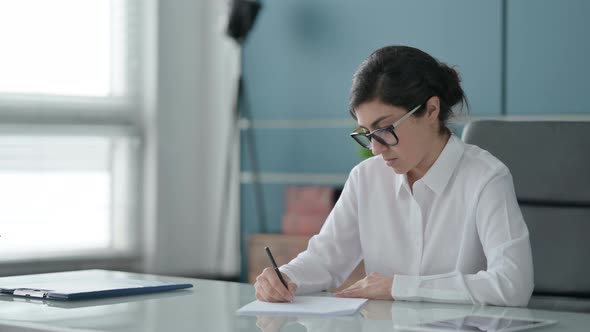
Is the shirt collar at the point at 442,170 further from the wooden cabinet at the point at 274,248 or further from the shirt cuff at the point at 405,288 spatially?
the wooden cabinet at the point at 274,248

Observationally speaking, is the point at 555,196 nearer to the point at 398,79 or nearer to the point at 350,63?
the point at 398,79

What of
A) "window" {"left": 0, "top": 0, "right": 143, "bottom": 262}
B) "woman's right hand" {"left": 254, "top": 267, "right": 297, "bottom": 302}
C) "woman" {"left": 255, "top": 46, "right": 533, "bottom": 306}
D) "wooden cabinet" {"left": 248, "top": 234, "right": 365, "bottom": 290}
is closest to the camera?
"woman's right hand" {"left": 254, "top": 267, "right": 297, "bottom": 302}

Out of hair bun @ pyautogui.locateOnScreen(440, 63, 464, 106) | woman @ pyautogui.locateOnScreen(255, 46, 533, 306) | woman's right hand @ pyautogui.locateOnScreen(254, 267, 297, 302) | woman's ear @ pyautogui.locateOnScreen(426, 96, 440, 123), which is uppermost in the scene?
hair bun @ pyautogui.locateOnScreen(440, 63, 464, 106)

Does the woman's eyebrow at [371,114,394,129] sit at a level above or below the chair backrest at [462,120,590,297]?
above

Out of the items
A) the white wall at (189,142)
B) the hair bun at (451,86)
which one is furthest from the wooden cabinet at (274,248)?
the hair bun at (451,86)

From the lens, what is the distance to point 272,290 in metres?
1.97

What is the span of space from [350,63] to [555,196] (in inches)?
102

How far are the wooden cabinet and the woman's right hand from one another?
245cm

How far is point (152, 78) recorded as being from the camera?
519 cm

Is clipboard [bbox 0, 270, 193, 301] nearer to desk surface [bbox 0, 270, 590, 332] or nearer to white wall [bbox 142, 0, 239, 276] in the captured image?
desk surface [bbox 0, 270, 590, 332]

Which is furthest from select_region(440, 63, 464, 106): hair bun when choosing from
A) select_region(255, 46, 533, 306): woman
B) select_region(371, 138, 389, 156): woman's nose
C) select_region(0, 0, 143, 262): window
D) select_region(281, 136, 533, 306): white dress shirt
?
select_region(0, 0, 143, 262): window

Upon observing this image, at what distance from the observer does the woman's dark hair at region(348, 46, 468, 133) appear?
7.50 ft

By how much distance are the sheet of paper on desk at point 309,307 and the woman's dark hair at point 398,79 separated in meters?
0.54

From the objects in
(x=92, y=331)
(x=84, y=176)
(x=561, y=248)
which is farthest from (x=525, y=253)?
(x=84, y=176)
